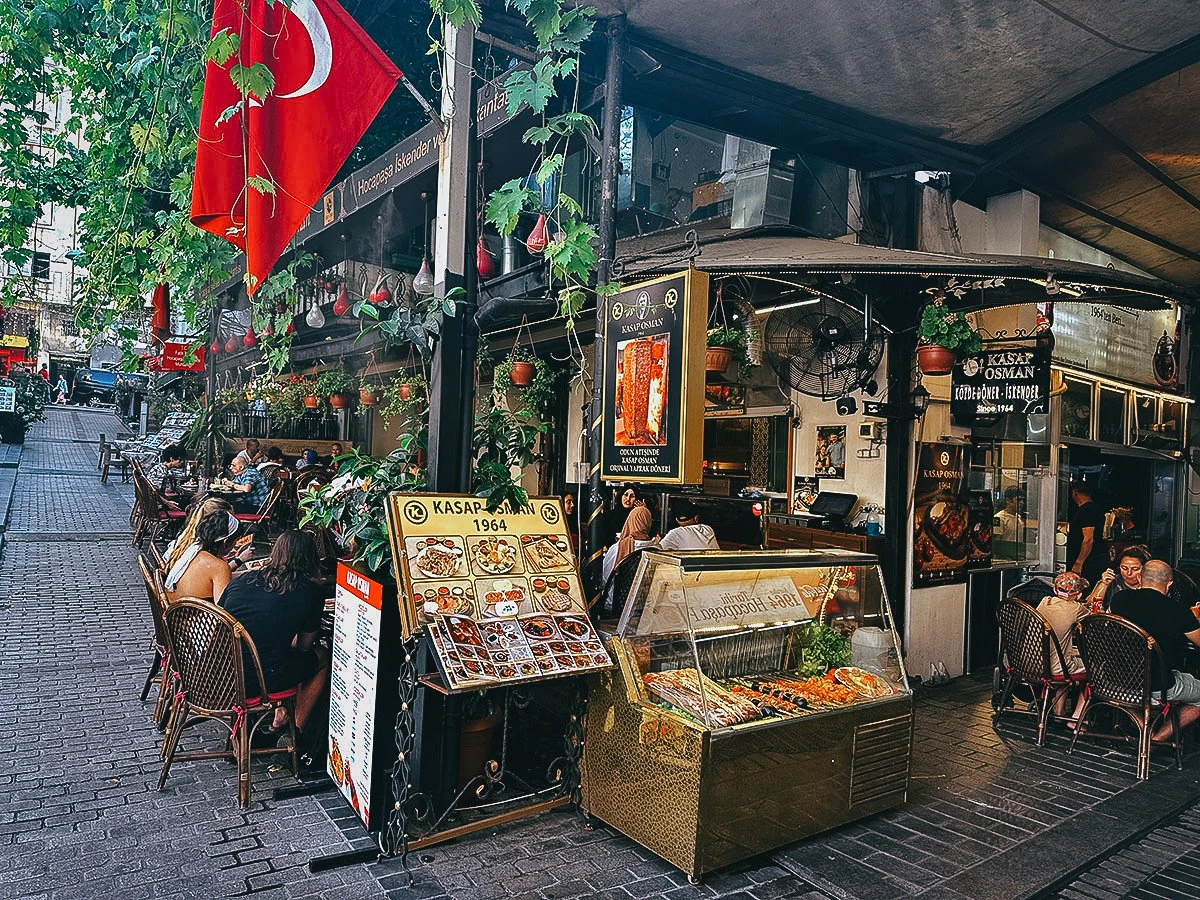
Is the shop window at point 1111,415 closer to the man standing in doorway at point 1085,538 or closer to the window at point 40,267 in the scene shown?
the man standing in doorway at point 1085,538

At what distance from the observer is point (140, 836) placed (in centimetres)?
389

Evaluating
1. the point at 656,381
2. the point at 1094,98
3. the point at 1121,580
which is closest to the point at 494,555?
the point at 656,381

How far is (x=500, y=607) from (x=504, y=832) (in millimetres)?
1181

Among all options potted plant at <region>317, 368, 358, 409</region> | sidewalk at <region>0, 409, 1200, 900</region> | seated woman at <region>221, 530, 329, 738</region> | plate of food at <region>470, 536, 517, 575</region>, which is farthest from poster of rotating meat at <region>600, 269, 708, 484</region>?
potted plant at <region>317, 368, 358, 409</region>

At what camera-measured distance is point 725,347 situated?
6.52 m

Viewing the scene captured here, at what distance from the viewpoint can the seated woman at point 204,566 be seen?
5305 millimetres

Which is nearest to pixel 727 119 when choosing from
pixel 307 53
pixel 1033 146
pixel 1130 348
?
pixel 1033 146

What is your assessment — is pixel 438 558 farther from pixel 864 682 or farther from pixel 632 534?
pixel 632 534

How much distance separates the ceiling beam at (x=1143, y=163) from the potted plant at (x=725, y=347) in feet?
11.5

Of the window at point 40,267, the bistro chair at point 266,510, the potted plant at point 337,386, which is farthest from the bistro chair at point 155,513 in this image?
the potted plant at point 337,386

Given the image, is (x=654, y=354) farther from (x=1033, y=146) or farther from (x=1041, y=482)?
(x=1041, y=482)

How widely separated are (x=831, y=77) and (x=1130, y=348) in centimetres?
746

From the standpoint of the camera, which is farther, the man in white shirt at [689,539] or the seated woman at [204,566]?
the man in white shirt at [689,539]

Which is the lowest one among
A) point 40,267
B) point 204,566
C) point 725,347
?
point 204,566
